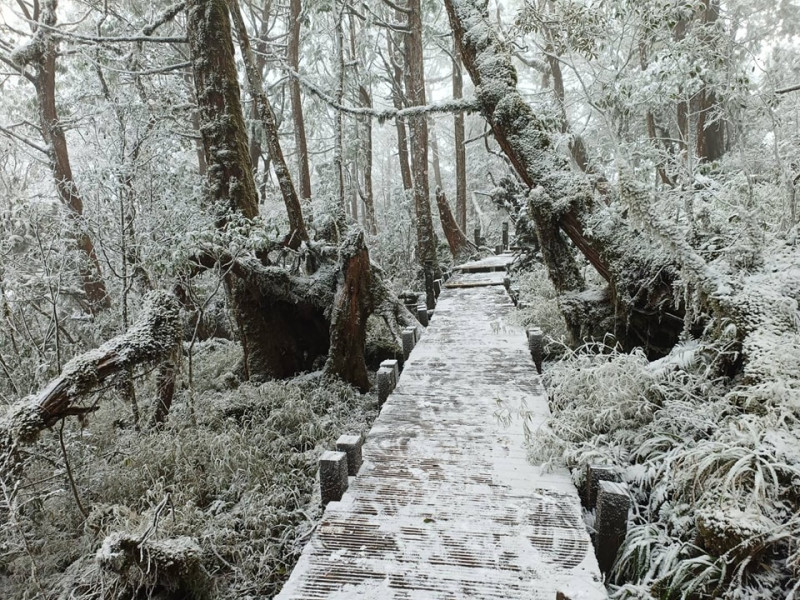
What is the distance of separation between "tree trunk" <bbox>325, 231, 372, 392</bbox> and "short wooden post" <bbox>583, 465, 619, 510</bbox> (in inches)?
199

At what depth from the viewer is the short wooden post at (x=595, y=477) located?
10.9ft

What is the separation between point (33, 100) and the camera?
498 inches

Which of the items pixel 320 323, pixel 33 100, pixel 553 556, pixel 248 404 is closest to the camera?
pixel 553 556

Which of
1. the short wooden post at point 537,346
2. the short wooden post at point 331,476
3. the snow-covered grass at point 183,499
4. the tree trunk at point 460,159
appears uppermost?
the tree trunk at point 460,159

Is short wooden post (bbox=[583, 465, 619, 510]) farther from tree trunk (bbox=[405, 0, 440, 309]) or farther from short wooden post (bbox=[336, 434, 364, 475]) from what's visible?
tree trunk (bbox=[405, 0, 440, 309])

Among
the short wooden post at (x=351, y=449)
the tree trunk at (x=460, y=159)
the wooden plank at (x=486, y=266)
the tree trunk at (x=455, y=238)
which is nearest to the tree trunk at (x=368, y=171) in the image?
the tree trunk at (x=460, y=159)

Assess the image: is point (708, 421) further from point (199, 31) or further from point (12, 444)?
point (199, 31)

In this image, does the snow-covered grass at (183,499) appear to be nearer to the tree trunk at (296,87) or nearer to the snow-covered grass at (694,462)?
the snow-covered grass at (694,462)

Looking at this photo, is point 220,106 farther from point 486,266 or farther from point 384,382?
point 486,266

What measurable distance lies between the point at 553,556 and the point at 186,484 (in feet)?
14.0

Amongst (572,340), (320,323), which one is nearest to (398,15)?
(320,323)

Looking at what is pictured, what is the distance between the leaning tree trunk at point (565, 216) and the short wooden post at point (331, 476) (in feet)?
13.6

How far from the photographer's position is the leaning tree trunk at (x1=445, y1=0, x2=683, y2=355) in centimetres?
580

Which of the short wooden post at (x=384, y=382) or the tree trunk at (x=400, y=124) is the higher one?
the tree trunk at (x=400, y=124)
